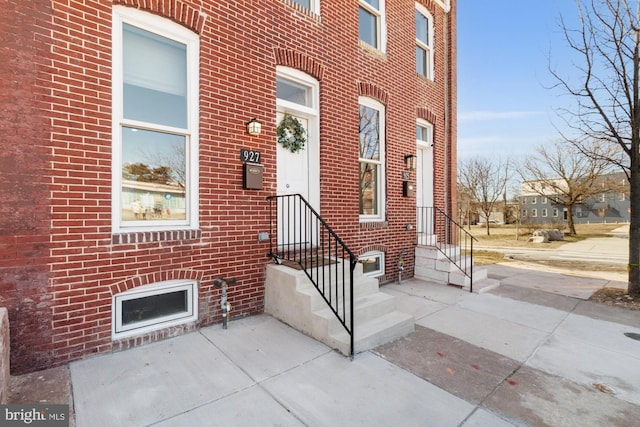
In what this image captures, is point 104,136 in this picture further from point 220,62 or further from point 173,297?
point 173,297

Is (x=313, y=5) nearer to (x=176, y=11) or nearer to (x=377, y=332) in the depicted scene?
(x=176, y=11)

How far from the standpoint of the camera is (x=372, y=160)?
577cm

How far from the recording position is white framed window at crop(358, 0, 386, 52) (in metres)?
5.82

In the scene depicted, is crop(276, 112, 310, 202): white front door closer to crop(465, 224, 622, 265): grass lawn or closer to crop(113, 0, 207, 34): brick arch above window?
crop(113, 0, 207, 34): brick arch above window

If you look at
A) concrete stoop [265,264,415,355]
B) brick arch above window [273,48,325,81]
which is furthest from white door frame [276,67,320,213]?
concrete stoop [265,264,415,355]

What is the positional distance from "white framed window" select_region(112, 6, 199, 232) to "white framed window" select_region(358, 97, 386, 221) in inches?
118

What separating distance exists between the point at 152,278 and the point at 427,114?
635cm

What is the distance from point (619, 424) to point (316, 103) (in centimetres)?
467

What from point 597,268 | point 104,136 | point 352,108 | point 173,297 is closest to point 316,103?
point 352,108

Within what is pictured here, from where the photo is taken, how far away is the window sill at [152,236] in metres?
3.05

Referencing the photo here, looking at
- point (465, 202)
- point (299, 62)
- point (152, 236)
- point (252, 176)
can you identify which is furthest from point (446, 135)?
point (465, 202)

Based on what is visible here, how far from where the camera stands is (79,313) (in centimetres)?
286

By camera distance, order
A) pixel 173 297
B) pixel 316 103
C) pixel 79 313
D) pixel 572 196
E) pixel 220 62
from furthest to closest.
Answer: pixel 572 196 → pixel 316 103 → pixel 220 62 → pixel 173 297 → pixel 79 313

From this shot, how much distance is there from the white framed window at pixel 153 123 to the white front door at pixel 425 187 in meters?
5.18
